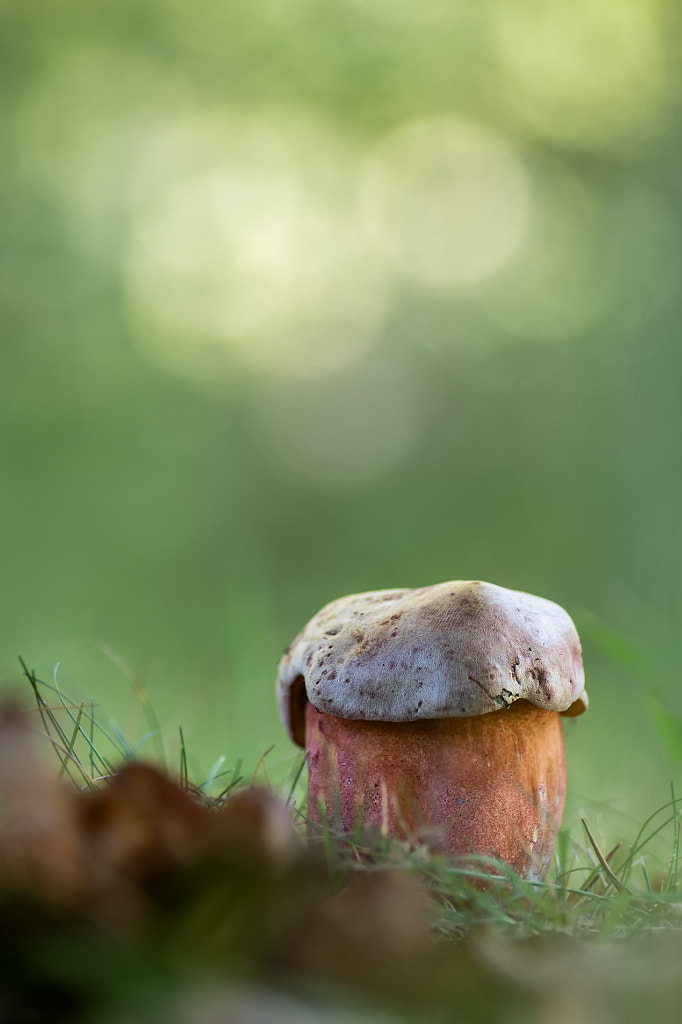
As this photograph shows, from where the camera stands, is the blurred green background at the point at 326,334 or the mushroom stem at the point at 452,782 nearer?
the mushroom stem at the point at 452,782

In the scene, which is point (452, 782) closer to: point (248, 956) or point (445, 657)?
point (445, 657)

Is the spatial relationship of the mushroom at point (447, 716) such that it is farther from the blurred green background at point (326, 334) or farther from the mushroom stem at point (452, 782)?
the blurred green background at point (326, 334)

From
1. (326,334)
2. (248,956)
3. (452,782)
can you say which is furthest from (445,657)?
(326,334)

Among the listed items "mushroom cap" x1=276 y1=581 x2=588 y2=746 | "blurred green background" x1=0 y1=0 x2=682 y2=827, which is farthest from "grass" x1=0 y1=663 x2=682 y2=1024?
"blurred green background" x1=0 y1=0 x2=682 y2=827

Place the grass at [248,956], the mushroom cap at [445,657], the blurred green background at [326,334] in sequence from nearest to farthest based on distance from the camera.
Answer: the grass at [248,956], the mushroom cap at [445,657], the blurred green background at [326,334]

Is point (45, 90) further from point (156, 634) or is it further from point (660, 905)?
point (660, 905)

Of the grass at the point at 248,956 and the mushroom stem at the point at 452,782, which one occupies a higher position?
the grass at the point at 248,956

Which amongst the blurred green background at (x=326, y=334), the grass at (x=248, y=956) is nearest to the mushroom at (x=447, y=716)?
the grass at (x=248, y=956)
